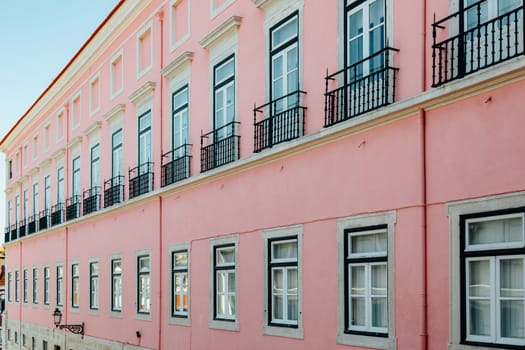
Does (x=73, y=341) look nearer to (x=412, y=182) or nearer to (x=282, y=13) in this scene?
(x=282, y=13)

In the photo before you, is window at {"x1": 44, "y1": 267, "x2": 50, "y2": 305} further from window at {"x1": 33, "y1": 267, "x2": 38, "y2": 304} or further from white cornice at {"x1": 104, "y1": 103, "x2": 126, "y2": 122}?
white cornice at {"x1": 104, "y1": 103, "x2": 126, "y2": 122}

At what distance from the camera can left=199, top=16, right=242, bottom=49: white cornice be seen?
50.3 feet

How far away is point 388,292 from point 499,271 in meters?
1.85

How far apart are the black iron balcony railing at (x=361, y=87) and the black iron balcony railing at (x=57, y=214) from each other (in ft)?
60.3

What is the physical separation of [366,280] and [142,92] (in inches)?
412

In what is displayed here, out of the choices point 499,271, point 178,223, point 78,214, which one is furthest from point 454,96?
point 78,214

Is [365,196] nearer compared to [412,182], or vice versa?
[412,182]

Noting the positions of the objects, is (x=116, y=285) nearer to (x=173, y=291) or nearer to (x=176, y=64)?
(x=173, y=291)

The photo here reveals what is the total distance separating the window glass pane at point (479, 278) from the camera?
30.7 ft

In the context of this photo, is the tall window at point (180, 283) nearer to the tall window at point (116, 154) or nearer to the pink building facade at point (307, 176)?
the pink building facade at point (307, 176)

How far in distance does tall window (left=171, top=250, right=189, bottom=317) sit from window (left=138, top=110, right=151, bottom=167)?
286cm

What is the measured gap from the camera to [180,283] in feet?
59.5

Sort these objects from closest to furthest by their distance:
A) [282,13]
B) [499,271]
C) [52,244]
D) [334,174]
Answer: [499,271], [334,174], [282,13], [52,244]

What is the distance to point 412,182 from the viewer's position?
10.4m
